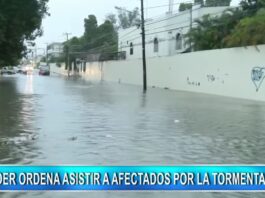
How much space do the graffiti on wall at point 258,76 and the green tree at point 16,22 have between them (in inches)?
801

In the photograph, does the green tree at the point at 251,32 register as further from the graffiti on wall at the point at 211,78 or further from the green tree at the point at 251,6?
the green tree at the point at 251,6

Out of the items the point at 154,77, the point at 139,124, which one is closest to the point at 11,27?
the point at 154,77

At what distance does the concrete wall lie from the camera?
29.5 m

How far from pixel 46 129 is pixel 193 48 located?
102 feet

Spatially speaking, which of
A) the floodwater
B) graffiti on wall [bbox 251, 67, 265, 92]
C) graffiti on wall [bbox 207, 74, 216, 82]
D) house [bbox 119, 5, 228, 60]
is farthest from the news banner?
house [bbox 119, 5, 228, 60]

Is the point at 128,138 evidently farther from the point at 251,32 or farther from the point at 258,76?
the point at 251,32

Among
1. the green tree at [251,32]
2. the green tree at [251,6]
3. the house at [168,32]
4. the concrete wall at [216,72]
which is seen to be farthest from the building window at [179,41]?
the green tree at [251,32]

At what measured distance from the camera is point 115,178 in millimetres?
5137

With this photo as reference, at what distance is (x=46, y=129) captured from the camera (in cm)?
1465

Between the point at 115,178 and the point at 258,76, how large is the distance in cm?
2496

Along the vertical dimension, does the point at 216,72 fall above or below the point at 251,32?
below

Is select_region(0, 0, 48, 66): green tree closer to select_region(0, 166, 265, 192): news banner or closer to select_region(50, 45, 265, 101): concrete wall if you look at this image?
select_region(50, 45, 265, 101): concrete wall

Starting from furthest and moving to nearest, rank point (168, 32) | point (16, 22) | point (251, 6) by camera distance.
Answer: point (168, 32) < point (16, 22) < point (251, 6)

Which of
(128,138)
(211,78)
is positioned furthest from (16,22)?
(128,138)
